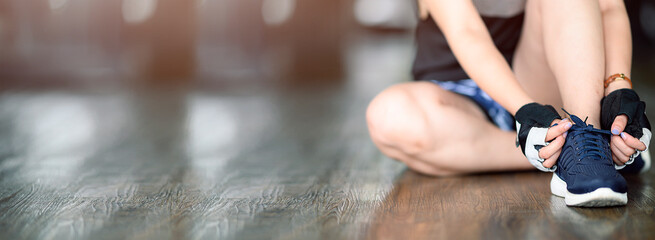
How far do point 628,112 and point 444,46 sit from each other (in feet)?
1.43

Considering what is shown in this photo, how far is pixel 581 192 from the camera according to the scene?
93 centimetres

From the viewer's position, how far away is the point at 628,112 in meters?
0.95

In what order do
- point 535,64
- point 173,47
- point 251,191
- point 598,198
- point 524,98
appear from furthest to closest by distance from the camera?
point 173,47 → point 535,64 → point 251,191 → point 524,98 → point 598,198

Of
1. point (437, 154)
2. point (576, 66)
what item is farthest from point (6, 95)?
point (576, 66)

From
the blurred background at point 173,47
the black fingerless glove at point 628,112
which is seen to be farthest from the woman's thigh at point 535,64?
the blurred background at point 173,47

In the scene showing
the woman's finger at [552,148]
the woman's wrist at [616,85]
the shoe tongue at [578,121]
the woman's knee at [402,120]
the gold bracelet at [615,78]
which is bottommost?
the woman's finger at [552,148]

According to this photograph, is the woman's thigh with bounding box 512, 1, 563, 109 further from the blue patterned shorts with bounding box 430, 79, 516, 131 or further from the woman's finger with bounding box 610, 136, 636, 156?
the woman's finger with bounding box 610, 136, 636, 156

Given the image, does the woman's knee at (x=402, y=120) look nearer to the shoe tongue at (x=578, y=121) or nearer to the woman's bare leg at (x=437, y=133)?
the woman's bare leg at (x=437, y=133)

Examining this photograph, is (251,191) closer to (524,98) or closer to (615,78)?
(524,98)

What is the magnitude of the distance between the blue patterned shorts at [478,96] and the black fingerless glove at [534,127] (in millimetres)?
276

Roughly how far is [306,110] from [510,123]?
1.17 metres

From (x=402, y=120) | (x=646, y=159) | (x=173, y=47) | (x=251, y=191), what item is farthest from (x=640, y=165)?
(x=173, y=47)

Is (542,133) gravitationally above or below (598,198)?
above

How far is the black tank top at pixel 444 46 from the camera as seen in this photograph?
1.27 m
